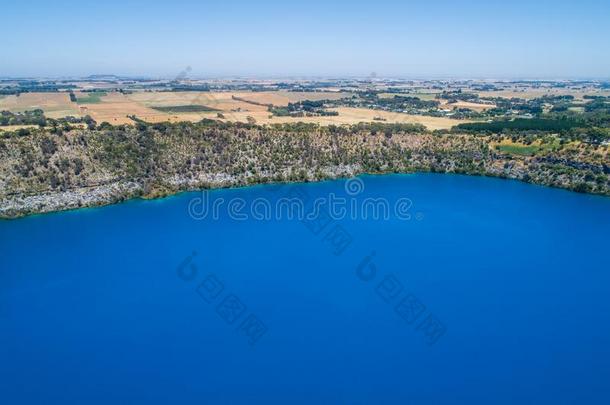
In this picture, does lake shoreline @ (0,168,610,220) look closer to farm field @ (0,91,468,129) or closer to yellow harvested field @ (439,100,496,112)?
farm field @ (0,91,468,129)

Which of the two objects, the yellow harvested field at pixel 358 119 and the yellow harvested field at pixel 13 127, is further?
the yellow harvested field at pixel 358 119

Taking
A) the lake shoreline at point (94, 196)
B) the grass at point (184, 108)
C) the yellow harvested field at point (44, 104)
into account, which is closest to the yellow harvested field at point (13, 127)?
the yellow harvested field at point (44, 104)

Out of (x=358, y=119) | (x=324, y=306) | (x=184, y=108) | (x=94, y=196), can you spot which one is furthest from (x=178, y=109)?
(x=324, y=306)

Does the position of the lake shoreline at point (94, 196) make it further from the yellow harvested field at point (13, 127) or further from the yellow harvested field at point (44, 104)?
the yellow harvested field at point (44, 104)

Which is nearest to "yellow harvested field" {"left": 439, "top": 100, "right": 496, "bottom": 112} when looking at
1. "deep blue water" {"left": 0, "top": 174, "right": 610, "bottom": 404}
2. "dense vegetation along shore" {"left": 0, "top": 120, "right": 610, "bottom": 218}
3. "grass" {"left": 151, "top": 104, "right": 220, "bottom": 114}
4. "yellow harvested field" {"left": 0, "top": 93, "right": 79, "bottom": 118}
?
"dense vegetation along shore" {"left": 0, "top": 120, "right": 610, "bottom": 218}

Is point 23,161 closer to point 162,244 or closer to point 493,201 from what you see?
point 162,244

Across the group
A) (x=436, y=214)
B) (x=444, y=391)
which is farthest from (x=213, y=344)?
(x=436, y=214)

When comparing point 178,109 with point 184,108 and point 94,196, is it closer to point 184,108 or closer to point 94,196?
point 184,108
